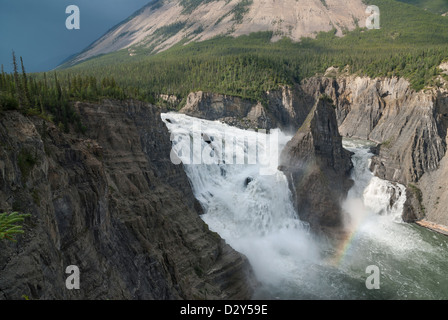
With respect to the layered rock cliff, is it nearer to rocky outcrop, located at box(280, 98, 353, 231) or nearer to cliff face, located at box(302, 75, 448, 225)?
cliff face, located at box(302, 75, 448, 225)

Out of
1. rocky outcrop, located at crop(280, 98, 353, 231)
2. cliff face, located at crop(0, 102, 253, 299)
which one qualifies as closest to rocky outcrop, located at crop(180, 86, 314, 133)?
rocky outcrop, located at crop(280, 98, 353, 231)

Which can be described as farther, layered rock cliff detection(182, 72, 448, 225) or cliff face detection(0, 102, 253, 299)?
layered rock cliff detection(182, 72, 448, 225)

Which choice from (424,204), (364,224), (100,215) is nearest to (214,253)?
(100,215)

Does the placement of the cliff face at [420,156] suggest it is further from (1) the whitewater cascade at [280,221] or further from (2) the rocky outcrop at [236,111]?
(2) the rocky outcrop at [236,111]

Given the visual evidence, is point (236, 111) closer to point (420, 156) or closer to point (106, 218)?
point (420, 156)

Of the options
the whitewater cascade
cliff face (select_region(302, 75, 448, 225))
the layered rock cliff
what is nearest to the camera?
the whitewater cascade

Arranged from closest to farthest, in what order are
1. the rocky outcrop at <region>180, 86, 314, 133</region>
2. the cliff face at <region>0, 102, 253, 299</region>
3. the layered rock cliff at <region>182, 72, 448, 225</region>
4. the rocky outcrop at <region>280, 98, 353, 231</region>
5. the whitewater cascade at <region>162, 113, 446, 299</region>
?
the cliff face at <region>0, 102, 253, 299</region> → the whitewater cascade at <region>162, 113, 446, 299</region> → the rocky outcrop at <region>280, 98, 353, 231</region> → the layered rock cliff at <region>182, 72, 448, 225</region> → the rocky outcrop at <region>180, 86, 314, 133</region>

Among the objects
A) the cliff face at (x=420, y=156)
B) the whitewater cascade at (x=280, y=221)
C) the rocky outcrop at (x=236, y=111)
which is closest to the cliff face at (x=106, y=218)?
the whitewater cascade at (x=280, y=221)

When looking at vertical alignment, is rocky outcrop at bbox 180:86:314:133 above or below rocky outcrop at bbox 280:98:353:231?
above
